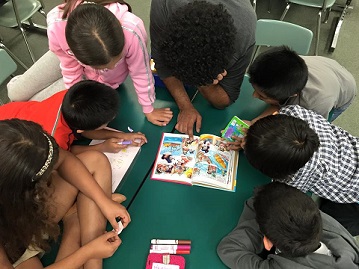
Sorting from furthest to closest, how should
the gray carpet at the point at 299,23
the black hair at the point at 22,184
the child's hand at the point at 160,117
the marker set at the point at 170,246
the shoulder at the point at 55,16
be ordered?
the gray carpet at the point at 299,23
the child's hand at the point at 160,117
the shoulder at the point at 55,16
the marker set at the point at 170,246
the black hair at the point at 22,184

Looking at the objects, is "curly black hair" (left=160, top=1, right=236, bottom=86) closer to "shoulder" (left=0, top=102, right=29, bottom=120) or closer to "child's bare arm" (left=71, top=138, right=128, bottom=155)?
"child's bare arm" (left=71, top=138, right=128, bottom=155)

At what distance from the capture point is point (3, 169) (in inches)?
37.9

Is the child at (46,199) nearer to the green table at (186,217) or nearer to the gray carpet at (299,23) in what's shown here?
the green table at (186,217)

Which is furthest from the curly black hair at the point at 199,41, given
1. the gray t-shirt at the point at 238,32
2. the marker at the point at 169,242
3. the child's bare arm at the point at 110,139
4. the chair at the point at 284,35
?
the chair at the point at 284,35

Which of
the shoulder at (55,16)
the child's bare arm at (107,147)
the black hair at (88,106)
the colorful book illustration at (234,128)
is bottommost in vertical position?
the child's bare arm at (107,147)

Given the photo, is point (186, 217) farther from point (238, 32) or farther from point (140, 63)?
point (238, 32)

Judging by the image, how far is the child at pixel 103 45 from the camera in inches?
50.6

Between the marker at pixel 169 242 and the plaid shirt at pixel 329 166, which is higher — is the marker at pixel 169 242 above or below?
below

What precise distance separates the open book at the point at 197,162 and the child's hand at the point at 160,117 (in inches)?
2.9

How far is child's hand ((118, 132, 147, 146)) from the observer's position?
1.58m

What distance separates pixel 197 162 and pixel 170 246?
392 millimetres

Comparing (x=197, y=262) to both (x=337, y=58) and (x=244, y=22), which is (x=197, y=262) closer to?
(x=244, y=22)

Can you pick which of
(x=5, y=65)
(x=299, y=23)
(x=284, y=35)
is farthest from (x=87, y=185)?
(x=299, y=23)

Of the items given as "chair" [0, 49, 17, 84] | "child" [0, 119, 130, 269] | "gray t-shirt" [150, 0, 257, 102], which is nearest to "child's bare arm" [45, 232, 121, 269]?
"child" [0, 119, 130, 269]
